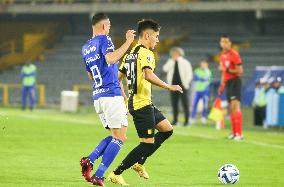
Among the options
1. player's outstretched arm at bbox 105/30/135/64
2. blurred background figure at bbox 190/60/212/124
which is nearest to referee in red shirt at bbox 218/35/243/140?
blurred background figure at bbox 190/60/212/124

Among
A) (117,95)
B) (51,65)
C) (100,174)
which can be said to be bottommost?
(51,65)

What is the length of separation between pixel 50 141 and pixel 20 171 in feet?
19.3

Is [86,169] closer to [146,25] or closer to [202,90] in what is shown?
[146,25]

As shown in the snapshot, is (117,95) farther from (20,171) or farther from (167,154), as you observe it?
(167,154)

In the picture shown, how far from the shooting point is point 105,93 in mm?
11891

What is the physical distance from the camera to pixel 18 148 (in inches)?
693

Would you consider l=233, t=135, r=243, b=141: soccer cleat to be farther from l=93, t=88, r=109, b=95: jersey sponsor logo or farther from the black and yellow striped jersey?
l=93, t=88, r=109, b=95: jersey sponsor logo

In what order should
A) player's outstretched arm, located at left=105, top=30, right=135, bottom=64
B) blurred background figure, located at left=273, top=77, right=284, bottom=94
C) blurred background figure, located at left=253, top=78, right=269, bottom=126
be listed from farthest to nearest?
blurred background figure, located at left=253, top=78, right=269, bottom=126, blurred background figure, located at left=273, top=77, right=284, bottom=94, player's outstretched arm, located at left=105, top=30, right=135, bottom=64

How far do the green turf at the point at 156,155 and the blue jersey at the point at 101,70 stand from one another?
1.20 meters

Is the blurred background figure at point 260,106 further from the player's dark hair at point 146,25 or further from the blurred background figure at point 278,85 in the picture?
the player's dark hair at point 146,25

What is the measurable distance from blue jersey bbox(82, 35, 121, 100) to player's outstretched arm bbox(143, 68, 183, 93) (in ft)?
1.23

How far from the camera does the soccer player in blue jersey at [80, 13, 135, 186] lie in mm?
11781

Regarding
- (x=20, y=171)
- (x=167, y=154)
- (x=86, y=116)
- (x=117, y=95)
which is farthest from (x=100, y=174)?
(x=86, y=116)

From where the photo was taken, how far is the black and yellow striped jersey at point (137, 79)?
12188 mm
